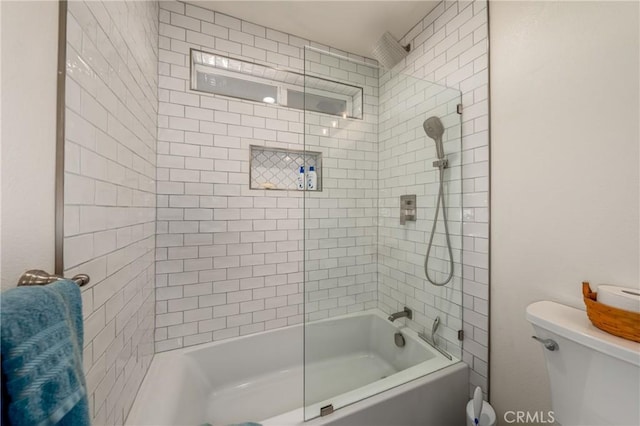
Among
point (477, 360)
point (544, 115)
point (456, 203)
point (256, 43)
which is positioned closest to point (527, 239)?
point (456, 203)

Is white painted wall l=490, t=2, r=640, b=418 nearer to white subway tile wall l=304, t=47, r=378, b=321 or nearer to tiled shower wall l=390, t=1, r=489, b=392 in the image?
tiled shower wall l=390, t=1, r=489, b=392

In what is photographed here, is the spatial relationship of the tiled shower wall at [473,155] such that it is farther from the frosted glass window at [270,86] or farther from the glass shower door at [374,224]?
the frosted glass window at [270,86]

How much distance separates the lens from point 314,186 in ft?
5.92

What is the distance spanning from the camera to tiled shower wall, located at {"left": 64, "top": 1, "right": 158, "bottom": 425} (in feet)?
2.24

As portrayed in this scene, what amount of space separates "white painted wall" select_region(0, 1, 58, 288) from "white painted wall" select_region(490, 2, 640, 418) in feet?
5.80

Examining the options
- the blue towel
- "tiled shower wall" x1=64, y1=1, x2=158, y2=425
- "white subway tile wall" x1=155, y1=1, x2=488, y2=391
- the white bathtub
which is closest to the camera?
the blue towel

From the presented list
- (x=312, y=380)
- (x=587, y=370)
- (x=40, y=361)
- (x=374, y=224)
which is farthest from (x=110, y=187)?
(x=587, y=370)

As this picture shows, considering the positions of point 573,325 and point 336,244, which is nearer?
point 573,325

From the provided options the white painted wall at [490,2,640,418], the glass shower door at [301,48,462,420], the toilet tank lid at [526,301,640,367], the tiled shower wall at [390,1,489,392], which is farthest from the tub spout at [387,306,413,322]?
the toilet tank lid at [526,301,640,367]

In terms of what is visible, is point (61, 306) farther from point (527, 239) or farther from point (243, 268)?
point (527, 239)

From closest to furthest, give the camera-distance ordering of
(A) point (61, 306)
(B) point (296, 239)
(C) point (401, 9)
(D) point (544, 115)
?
(A) point (61, 306)
(D) point (544, 115)
(C) point (401, 9)
(B) point (296, 239)

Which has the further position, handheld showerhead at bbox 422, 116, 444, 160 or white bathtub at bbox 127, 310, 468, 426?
handheld showerhead at bbox 422, 116, 444, 160

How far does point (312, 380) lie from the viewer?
135 centimetres

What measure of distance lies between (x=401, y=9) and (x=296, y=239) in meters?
1.79
